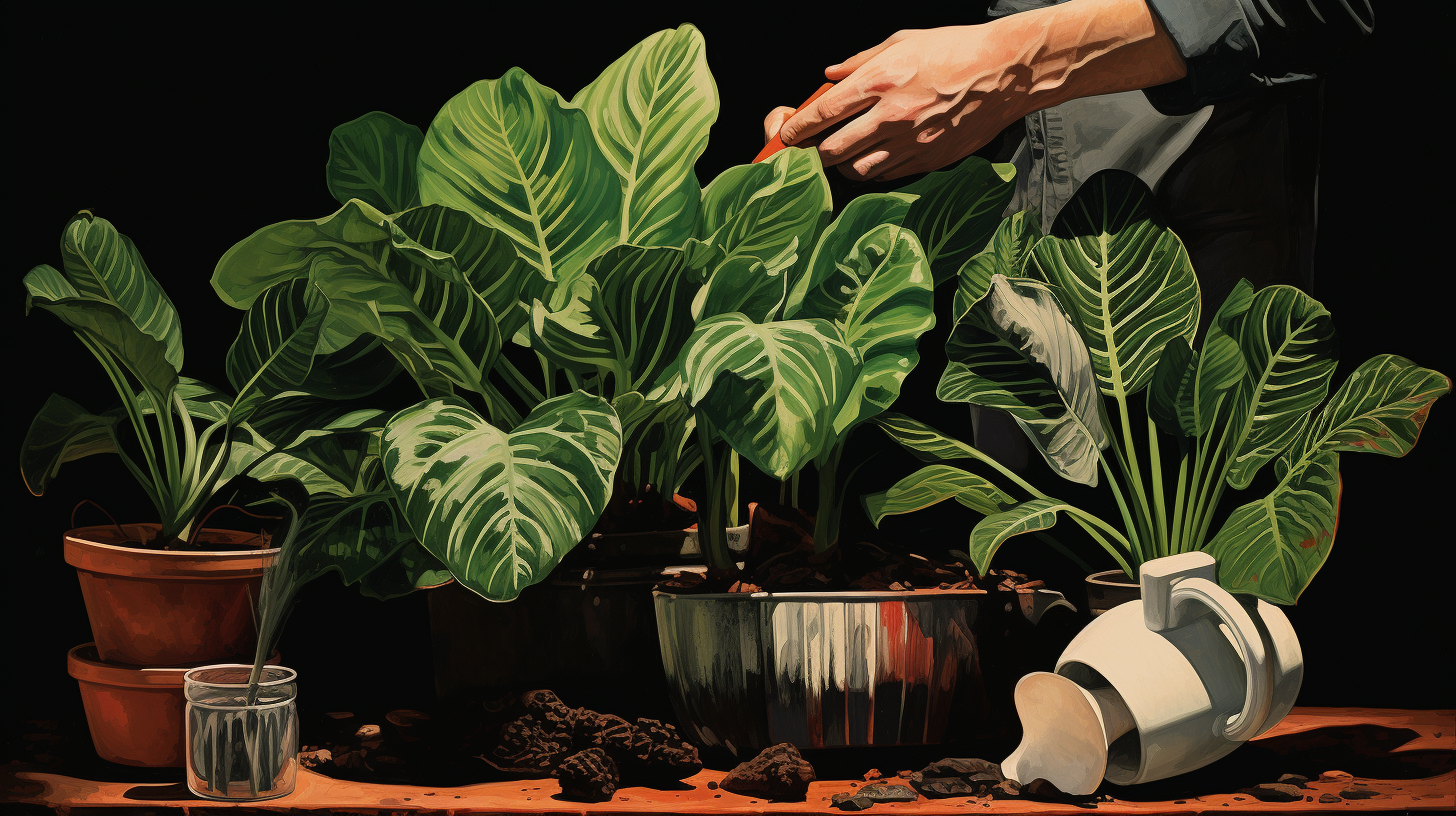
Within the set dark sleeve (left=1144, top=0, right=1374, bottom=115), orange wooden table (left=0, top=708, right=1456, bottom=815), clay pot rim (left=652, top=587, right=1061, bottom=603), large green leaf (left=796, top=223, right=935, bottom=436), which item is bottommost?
orange wooden table (left=0, top=708, right=1456, bottom=815)

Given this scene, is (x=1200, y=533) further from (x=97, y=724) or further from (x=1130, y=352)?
(x=97, y=724)

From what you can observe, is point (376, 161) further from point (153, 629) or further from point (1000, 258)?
point (1000, 258)

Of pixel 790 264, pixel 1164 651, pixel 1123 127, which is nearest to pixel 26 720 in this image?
pixel 790 264

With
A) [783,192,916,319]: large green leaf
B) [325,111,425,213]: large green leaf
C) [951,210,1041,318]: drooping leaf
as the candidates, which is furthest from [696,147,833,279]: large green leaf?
[325,111,425,213]: large green leaf

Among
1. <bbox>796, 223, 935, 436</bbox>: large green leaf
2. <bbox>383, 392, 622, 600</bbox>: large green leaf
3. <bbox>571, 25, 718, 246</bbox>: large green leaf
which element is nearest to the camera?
<bbox>383, 392, 622, 600</bbox>: large green leaf

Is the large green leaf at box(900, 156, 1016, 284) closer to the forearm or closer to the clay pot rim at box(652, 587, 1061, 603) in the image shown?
the forearm

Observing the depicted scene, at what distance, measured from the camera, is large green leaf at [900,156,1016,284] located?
1.02 meters

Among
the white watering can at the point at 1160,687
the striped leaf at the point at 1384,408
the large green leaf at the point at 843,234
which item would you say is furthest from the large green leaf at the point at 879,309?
the striped leaf at the point at 1384,408

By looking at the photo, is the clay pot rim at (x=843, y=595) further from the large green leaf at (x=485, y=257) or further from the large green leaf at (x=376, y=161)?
the large green leaf at (x=376, y=161)

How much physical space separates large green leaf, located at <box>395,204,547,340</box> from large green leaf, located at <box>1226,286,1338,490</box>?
585mm

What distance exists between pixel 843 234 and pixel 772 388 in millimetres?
230

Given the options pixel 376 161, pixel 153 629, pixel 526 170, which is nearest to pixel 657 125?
pixel 526 170

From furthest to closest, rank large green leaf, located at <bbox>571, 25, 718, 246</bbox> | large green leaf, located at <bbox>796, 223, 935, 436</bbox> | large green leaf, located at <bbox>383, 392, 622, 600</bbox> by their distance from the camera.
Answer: large green leaf, located at <bbox>571, 25, 718, 246</bbox>
large green leaf, located at <bbox>796, 223, 935, 436</bbox>
large green leaf, located at <bbox>383, 392, 622, 600</bbox>

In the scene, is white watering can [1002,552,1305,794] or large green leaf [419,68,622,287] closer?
white watering can [1002,552,1305,794]
